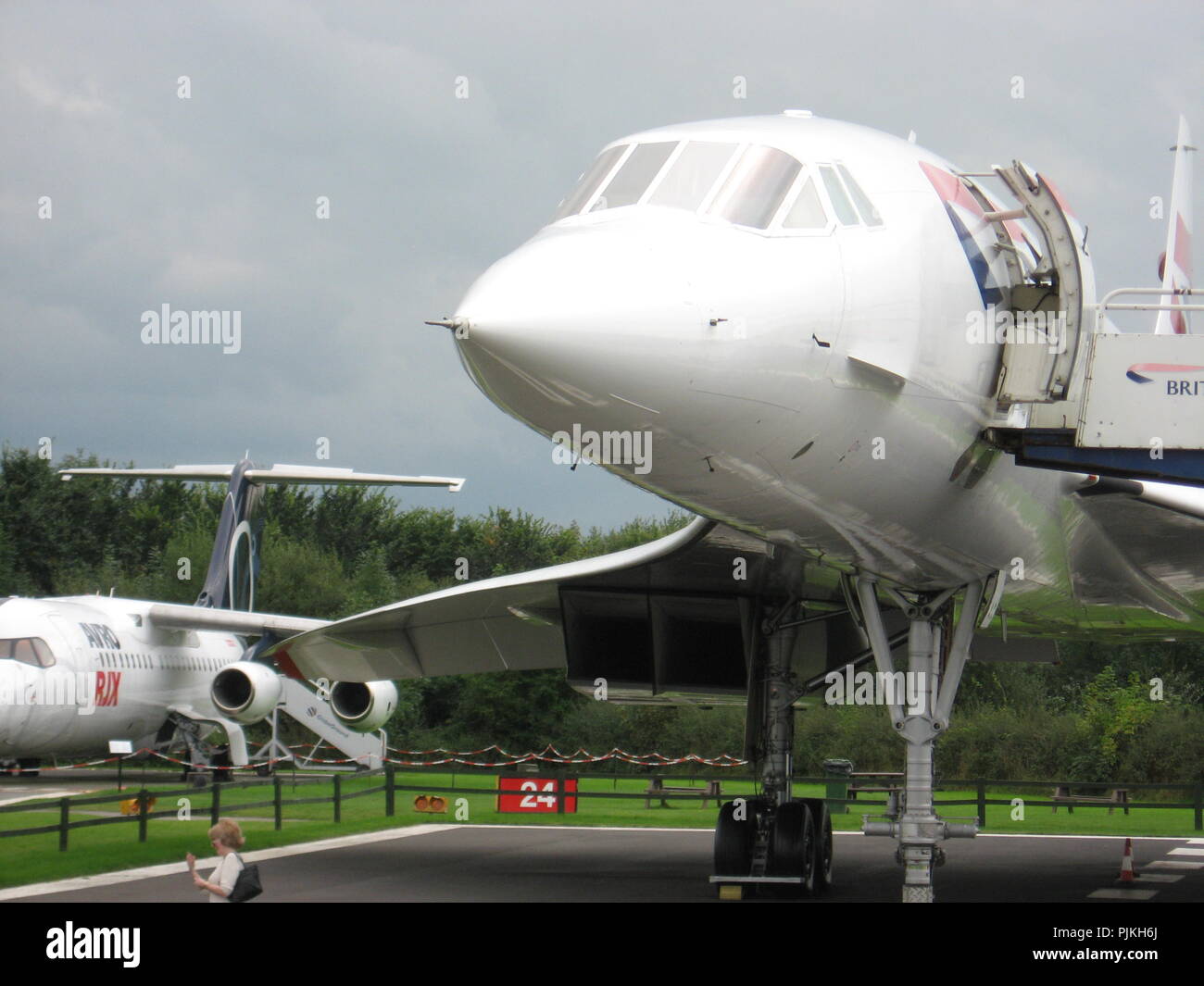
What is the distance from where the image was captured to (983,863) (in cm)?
1478

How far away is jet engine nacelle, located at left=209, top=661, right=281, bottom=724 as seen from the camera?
26.8m

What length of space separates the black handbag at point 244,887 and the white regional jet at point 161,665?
1692cm

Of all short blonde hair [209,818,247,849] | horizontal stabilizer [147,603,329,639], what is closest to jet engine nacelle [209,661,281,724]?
horizontal stabilizer [147,603,329,639]

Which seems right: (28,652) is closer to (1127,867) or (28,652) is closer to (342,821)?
(342,821)

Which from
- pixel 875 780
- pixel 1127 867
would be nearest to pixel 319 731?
pixel 875 780

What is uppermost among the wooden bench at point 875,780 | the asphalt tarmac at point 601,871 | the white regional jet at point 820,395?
the white regional jet at point 820,395

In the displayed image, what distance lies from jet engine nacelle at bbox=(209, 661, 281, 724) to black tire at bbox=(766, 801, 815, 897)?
17537mm

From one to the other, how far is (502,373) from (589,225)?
90 centimetres

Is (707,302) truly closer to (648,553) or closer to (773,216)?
(773,216)

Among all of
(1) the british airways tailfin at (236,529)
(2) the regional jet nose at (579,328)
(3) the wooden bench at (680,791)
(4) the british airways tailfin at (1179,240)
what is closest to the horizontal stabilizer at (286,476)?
(1) the british airways tailfin at (236,529)

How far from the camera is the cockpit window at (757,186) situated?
6387mm

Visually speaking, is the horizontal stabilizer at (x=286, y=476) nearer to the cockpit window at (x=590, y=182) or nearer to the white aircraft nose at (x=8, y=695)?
the white aircraft nose at (x=8, y=695)

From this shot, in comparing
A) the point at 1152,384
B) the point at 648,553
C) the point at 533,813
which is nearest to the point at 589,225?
the point at 1152,384

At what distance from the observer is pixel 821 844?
1148cm
